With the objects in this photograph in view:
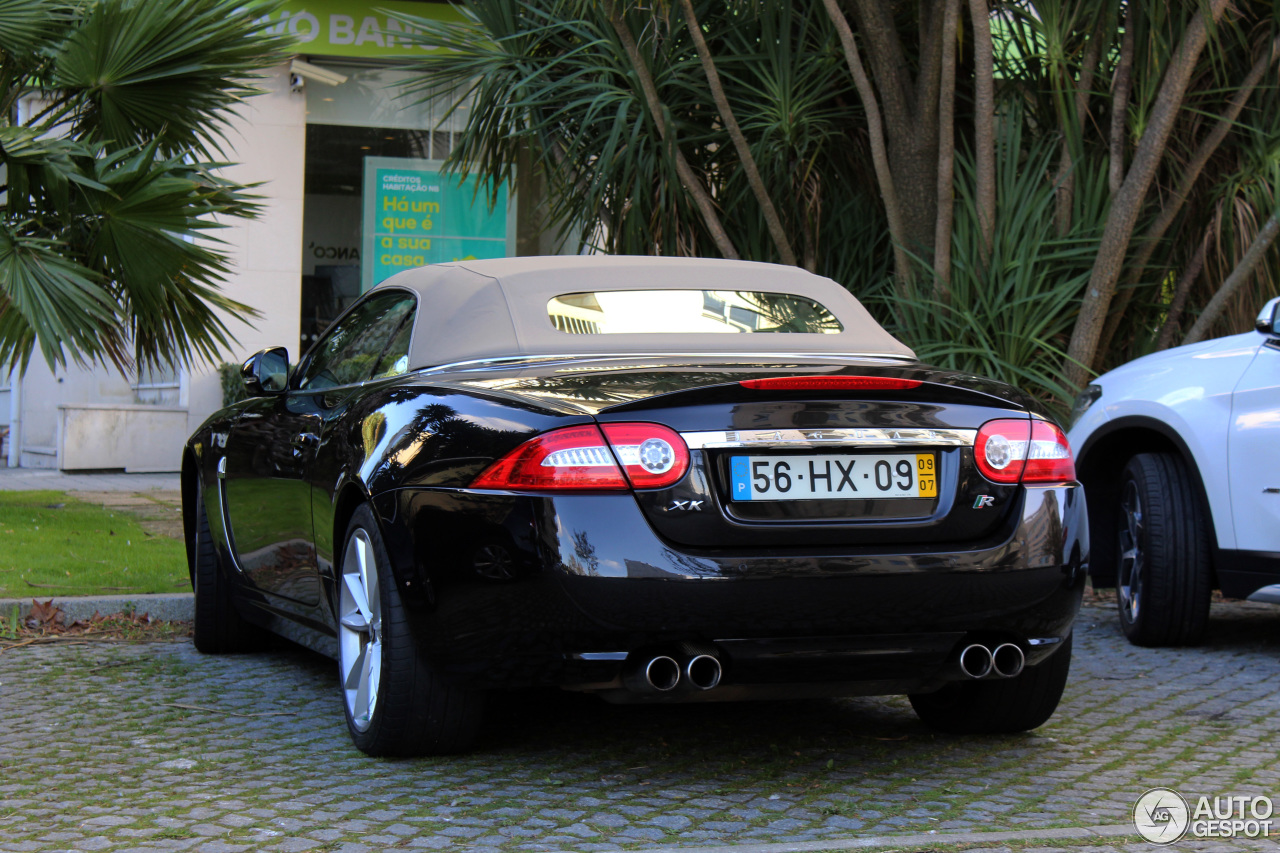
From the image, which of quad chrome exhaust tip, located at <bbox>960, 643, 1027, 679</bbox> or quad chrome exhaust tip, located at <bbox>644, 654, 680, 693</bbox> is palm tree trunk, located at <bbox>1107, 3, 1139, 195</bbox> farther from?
quad chrome exhaust tip, located at <bbox>644, 654, 680, 693</bbox>

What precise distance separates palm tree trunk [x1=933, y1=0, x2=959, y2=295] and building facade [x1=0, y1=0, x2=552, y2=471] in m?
6.98

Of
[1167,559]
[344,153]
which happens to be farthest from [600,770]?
[344,153]

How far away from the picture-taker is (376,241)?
15414 millimetres

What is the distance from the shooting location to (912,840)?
3131mm

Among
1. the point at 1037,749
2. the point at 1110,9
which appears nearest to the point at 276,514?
the point at 1037,749

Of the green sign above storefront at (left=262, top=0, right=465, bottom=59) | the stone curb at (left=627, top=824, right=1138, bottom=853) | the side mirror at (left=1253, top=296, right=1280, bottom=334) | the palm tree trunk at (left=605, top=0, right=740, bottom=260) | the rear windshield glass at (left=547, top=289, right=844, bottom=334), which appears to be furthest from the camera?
the green sign above storefront at (left=262, top=0, right=465, bottom=59)

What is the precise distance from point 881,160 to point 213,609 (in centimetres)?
477

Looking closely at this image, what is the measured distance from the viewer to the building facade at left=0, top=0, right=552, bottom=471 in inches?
583

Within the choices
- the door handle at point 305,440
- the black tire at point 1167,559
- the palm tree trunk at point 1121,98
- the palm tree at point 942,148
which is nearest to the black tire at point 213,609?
the door handle at point 305,440

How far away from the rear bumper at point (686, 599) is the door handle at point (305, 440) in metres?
0.90

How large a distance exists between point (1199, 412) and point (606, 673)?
3322 millimetres

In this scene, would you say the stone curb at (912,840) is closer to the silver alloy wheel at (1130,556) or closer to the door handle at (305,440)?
the door handle at (305,440)

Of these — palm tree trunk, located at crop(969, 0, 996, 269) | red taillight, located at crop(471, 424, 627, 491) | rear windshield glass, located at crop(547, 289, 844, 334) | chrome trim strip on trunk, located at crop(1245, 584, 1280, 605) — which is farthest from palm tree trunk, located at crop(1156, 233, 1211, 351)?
red taillight, located at crop(471, 424, 627, 491)

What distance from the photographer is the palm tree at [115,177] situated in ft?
27.5
